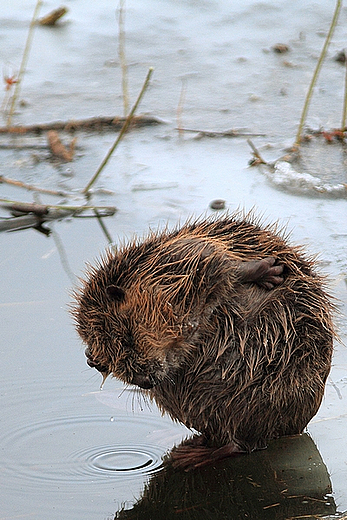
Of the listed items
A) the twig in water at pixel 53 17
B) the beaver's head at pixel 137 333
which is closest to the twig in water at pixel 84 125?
the twig in water at pixel 53 17

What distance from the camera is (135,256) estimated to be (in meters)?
3.14

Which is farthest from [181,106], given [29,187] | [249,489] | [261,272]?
[249,489]

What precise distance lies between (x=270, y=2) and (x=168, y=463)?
8.05 m

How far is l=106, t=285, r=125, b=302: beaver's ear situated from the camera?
Result: 118 inches

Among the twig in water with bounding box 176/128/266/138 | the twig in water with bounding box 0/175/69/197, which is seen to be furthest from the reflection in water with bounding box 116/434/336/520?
the twig in water with bounding box 176/128/266/138

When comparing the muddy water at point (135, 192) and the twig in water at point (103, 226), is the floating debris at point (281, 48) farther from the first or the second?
the twig in water at point (103, 226)

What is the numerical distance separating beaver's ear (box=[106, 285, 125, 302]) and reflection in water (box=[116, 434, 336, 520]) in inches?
25.8

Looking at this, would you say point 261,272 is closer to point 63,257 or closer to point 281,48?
point 63,257

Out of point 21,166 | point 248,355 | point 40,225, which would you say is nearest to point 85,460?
point 248,355

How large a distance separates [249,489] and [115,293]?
0.86 meters

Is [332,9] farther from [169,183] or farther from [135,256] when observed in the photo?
[135,256]

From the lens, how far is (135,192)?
5.58 meters

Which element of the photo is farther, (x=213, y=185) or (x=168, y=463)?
(x=213, y=185)

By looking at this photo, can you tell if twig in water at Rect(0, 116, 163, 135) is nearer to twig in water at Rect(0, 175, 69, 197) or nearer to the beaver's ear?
twig in water at Rect(0, 175, 69, 197)
